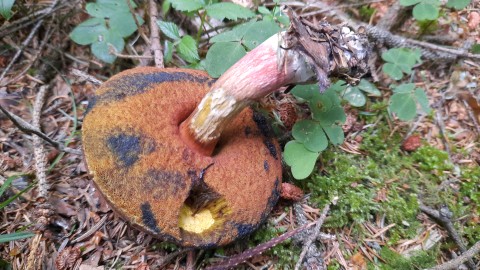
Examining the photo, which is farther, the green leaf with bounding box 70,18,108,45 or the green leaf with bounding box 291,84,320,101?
the green leaf with bounding box 70,18,108,45

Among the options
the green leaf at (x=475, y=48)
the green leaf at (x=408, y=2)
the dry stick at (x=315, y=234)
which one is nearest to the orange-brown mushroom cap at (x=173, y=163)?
the dry stick at (x=315, y=234)

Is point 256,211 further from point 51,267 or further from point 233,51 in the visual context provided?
point 51,267

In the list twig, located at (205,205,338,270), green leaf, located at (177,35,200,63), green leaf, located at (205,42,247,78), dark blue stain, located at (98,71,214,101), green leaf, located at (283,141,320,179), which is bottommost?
twig, located at (205,205,338,270)

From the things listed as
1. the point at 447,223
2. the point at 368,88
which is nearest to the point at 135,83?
the point at 368,88

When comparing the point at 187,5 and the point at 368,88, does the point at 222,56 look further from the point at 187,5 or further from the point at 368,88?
the point at 368,88

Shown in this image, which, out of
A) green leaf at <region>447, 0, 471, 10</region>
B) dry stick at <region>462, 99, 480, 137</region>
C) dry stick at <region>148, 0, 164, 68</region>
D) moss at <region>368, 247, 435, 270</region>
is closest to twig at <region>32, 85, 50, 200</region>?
dry stick at <region>148, 0, 164, 68</region>

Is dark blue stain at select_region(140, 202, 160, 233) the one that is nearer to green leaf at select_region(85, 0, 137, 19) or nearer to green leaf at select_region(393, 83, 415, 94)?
green leaf at select_region(85, 0, 137, 19)

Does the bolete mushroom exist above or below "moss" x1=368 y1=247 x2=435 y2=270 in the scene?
above

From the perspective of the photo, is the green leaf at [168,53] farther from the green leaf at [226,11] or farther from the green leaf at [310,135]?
the green leaf at [310,135]
